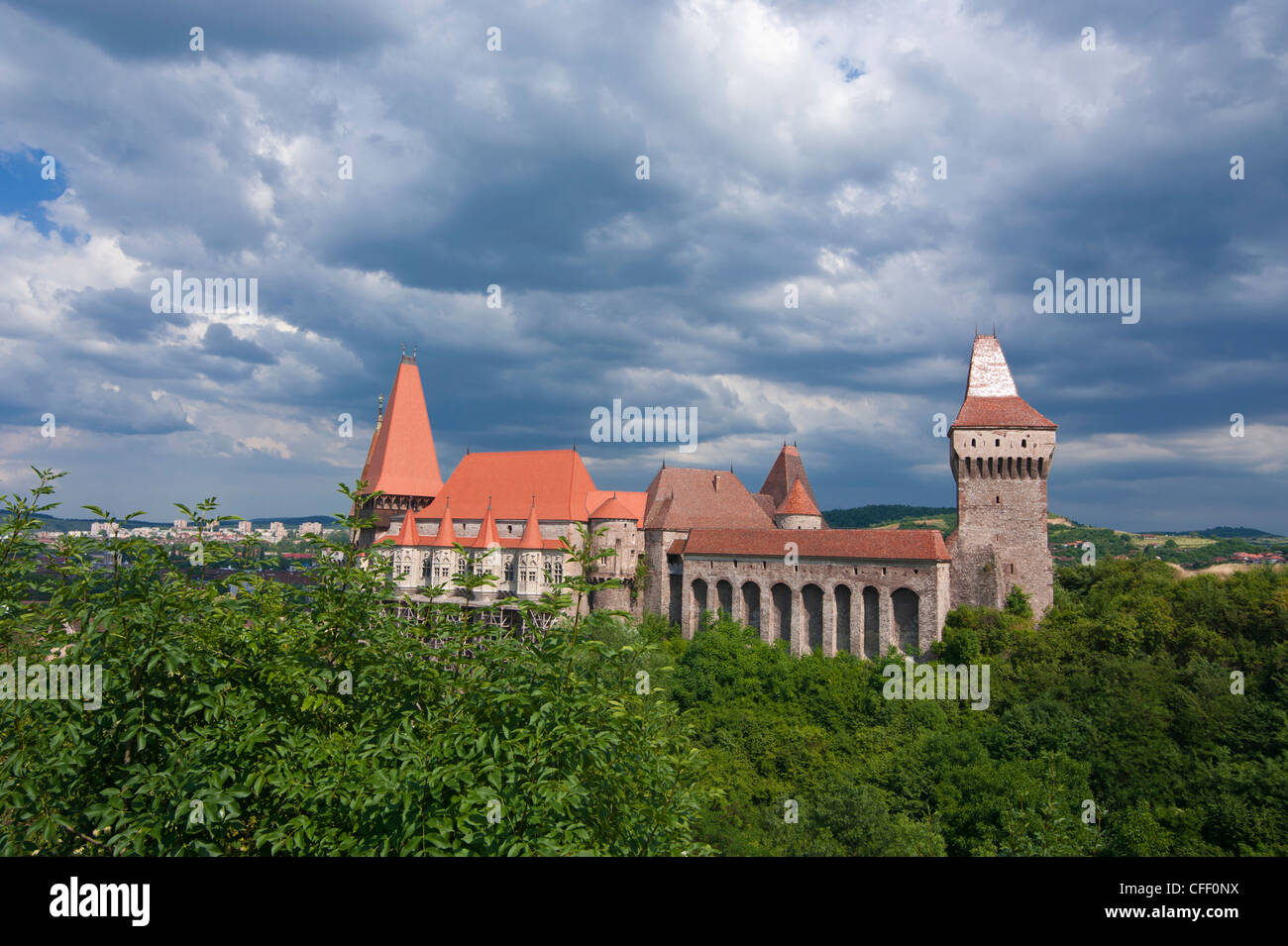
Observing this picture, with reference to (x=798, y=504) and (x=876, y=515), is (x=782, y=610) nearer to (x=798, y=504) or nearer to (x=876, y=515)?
(x=798, y=504)

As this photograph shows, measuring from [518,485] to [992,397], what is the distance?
2773 centimetres

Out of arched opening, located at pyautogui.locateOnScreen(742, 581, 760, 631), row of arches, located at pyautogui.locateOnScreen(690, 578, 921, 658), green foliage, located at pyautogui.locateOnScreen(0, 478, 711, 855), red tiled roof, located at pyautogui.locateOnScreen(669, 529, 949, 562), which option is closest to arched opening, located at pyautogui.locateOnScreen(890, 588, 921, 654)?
row of arches, located at pyautogui.locateOnScreen(690, 578, 921, 658)

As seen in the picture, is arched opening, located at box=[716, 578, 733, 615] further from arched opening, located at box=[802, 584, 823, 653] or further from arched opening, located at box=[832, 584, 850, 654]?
arched opening, located at box=[832, 584, 850, 654]

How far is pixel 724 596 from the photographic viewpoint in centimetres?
4025

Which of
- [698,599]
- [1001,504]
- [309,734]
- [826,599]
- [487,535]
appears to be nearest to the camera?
[309,734]

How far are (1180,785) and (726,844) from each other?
15491 millimetres

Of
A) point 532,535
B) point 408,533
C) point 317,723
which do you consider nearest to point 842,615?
point 532,535

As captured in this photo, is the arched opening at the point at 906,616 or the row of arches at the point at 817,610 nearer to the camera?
the arched opening at the point at 906,616

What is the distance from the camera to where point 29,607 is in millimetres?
7645

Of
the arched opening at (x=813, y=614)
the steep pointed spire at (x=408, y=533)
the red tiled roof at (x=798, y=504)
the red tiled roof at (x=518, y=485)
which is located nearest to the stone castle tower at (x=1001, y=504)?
the arched opening at (x=813, y=614)

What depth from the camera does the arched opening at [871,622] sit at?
3550 centimetres

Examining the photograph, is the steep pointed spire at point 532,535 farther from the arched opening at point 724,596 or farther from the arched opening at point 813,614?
the arched opening at point 813,614

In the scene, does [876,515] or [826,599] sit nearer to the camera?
[826,599]
